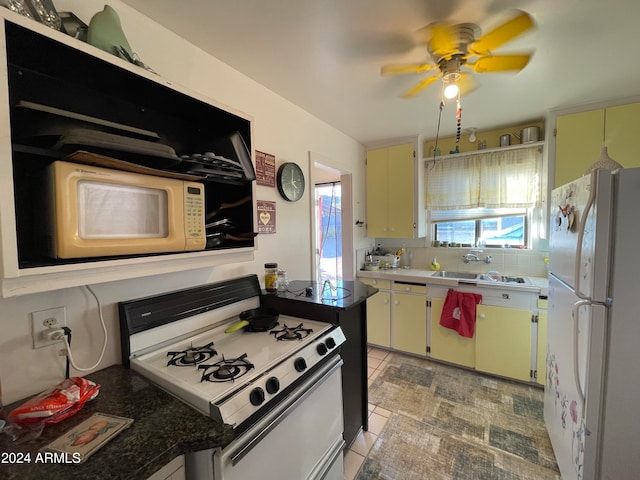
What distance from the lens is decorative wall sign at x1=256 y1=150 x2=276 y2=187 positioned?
6.05 ft

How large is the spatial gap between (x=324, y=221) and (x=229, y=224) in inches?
104

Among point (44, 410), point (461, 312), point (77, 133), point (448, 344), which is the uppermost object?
point (77, 133)

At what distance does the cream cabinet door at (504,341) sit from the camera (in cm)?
236

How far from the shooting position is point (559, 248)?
5.09ft

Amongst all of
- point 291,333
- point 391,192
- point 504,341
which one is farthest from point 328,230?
point 291,333

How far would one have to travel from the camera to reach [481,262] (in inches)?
118

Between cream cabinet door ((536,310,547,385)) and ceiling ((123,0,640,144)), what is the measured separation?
5.83 ft

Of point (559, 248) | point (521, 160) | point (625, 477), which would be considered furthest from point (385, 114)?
point (625, 477)

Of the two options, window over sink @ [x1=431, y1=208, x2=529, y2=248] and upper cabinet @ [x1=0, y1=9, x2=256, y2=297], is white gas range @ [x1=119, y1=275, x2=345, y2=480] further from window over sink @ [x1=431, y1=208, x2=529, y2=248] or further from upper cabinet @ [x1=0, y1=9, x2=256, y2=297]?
window over sink @ [x1=431, y1=208, x2=529, y2=248]

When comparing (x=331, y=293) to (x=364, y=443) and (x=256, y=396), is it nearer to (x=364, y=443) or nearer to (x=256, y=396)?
(x=256, y=396)

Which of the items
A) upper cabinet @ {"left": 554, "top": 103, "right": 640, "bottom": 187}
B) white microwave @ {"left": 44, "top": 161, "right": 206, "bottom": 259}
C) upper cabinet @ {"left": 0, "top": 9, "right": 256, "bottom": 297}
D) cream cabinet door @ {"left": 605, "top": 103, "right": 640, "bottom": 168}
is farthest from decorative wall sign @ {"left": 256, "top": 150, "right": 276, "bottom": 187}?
cream cabinet door @ {"left": 605, "top": 103, "right": 640, "bottom": 168}

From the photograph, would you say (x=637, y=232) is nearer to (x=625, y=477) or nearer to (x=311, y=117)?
(x=625, y=477)

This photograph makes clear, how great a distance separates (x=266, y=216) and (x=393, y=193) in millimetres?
1793

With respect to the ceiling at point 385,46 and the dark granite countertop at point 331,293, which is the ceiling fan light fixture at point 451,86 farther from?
the dark granite countertop at point 331,293
